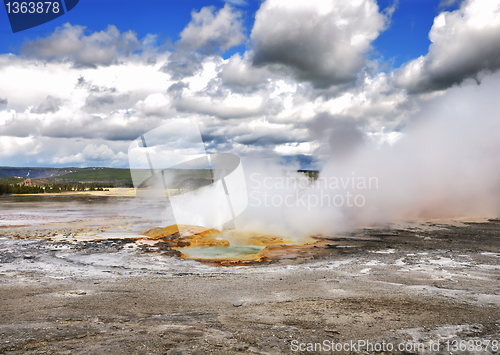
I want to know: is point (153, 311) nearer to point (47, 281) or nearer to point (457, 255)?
point (47, 281)

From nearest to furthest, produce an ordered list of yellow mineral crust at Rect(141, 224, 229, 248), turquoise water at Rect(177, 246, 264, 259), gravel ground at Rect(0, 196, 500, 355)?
gravel ground at Rect(0, 196, 500, 355), turquoise water at Rect(177, 246, 264, 259), yellow mineral crust at Rect(141, 224, 229, 248)

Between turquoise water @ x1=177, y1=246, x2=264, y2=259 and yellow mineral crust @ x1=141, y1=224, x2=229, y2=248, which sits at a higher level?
yellow mineral crust @ x1=141, y1=224, x2=229, y2=248

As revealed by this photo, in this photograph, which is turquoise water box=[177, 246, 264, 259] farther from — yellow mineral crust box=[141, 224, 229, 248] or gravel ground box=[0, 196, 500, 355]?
gravel ground box=[0, 196, 500, 355]

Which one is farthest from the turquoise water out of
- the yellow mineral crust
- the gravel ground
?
the gravel ground

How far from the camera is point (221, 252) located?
1464 centimetres

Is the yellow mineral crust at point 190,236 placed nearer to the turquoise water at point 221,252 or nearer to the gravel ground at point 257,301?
the turquoise water at point 221,252

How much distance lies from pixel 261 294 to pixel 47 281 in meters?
6.92

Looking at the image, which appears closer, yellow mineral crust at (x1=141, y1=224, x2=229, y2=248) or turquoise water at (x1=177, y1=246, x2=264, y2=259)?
turquoise water at (x1=177, y1=246, x2=264, y2=259)

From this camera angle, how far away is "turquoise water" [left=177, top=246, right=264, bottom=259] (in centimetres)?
1388

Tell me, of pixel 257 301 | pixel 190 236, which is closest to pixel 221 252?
→ pixel 190 236

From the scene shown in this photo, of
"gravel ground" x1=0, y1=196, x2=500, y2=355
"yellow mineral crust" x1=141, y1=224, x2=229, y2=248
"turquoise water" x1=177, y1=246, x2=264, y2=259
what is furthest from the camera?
"yellow mineral crust" x1=141, y1=224, x2=229, y2=248

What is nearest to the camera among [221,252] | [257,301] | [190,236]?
[257,301]

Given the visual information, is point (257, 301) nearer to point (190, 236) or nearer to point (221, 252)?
point (221, 252)

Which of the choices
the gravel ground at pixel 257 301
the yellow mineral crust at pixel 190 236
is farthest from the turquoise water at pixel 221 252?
the gravel ground at pixel 257 301
